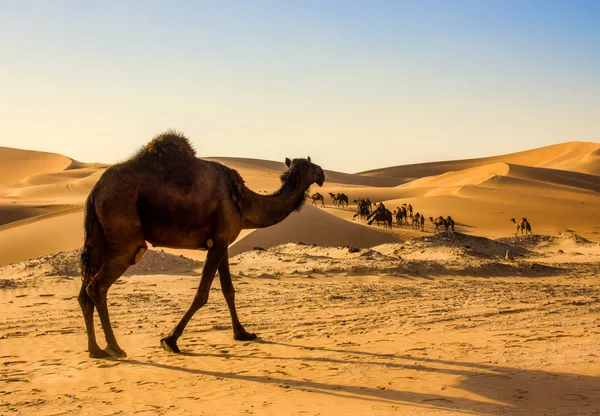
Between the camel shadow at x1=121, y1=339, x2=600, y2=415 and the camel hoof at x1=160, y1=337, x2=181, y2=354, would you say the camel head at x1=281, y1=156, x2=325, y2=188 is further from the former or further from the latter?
the camel hoof at x1=160, y1=337, x2=181, y2=354

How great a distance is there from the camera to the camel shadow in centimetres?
668

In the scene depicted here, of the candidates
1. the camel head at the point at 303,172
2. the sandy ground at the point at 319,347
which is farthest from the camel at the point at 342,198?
the camel head at the point at 303,172

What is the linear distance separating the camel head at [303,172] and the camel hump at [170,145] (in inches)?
64.5

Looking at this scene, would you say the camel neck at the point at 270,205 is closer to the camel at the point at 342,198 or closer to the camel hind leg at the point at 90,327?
the camel hind leg at the point at 90,327

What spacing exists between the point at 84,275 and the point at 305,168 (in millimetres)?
3513

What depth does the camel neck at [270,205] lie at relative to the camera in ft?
33.2

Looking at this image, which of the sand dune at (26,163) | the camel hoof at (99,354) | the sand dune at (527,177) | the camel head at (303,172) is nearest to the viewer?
Result: the camel hoof at (99,354)

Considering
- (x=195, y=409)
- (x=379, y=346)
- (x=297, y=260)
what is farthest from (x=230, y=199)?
(x=297, y=260)

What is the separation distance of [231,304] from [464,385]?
370 cm

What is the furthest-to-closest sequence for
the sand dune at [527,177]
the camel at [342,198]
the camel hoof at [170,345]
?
the sand dune at [527,177] < the camel at [342,198] < the camel hoof at [170,345]

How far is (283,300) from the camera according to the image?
13.4 meters

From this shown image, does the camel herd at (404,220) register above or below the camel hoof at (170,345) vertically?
above

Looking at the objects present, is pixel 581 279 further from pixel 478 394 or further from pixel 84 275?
pixel 84 275

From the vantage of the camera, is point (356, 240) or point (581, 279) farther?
point (356, 240)
